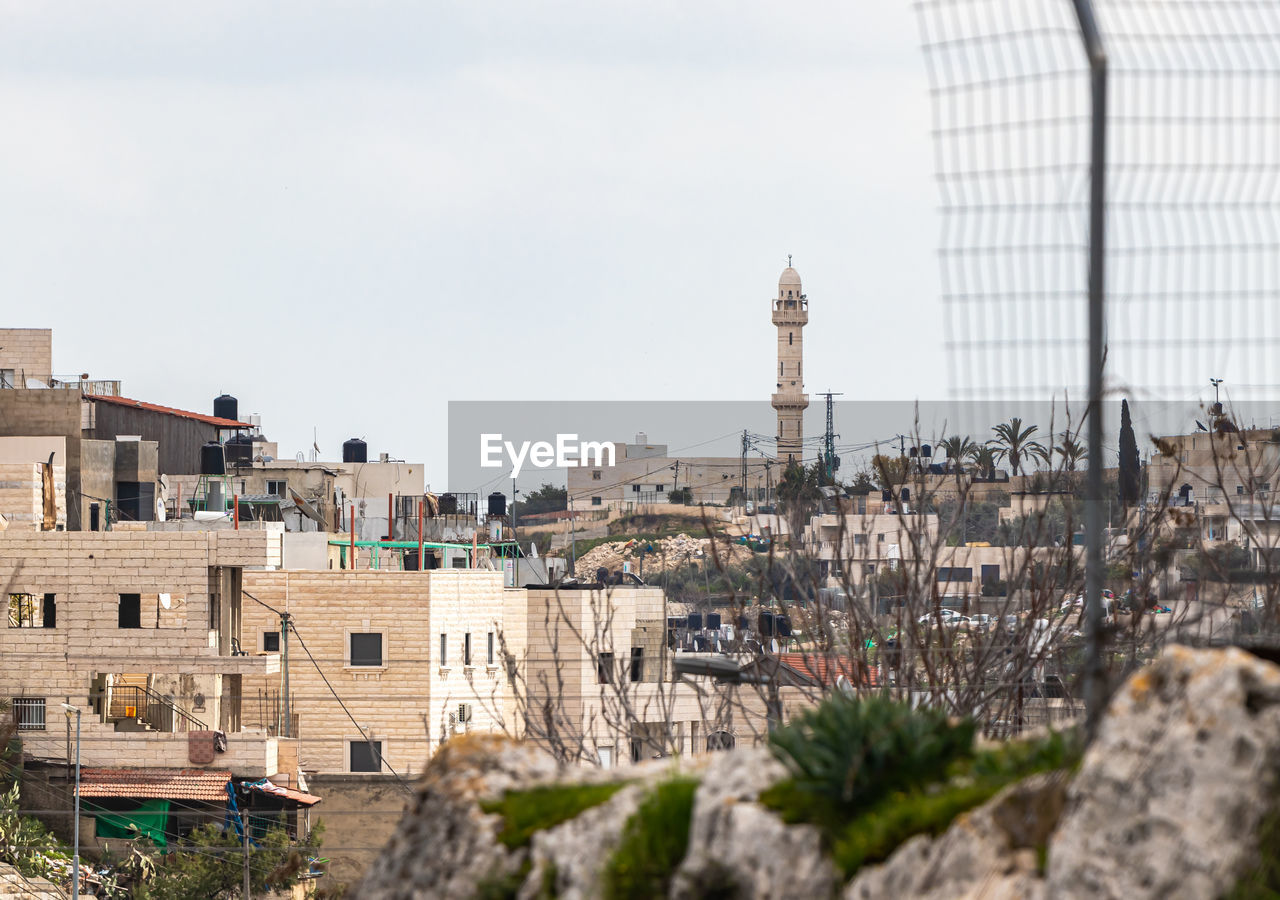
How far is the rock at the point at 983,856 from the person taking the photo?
212 inches

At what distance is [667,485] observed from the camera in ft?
413

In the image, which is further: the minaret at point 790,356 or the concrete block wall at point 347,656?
the minaret at point 790,356

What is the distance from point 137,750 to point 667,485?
9133 cm

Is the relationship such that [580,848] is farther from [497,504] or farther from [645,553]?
[497,504]

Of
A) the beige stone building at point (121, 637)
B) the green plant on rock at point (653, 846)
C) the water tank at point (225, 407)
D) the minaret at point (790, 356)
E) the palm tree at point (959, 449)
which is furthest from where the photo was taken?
the minaret at point (790, 356)

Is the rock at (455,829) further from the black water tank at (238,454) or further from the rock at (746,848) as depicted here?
the black water tank at (238,454)

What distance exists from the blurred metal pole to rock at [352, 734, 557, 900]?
94.1 inches

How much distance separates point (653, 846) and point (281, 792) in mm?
30411

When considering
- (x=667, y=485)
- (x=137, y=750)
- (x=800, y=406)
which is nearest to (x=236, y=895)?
(x=137, y=750)

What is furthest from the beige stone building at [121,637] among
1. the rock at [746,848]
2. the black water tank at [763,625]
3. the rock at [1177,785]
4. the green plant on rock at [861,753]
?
the rock at [1177,785]

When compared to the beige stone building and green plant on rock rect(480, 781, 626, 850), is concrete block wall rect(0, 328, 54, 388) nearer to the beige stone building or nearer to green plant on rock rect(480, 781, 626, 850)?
the beige stone building

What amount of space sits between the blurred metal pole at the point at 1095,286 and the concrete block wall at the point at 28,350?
57.0 metres

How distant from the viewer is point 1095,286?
6137 mm

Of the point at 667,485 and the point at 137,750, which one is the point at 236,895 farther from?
the point at 667,485
